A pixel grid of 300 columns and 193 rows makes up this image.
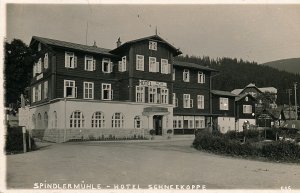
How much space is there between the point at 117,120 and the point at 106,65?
590cm

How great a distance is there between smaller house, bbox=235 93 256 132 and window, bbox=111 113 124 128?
71.7 feet

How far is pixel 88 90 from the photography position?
35.0 meters

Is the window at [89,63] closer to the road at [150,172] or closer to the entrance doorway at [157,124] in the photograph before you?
the entrance doorway at [157,124]

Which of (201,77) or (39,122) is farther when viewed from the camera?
(201,77)

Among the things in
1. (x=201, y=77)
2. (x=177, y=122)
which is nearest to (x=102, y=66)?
(x=177, y=122)

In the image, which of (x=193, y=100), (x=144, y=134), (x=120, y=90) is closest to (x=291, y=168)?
(x=144, y=134)

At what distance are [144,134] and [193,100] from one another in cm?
1073

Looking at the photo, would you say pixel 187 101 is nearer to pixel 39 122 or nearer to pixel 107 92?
pixel 107 92

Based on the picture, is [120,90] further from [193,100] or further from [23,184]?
[23,184]

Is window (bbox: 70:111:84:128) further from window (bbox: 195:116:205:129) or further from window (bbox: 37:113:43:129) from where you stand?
window (bbox: 195:116:205:129)

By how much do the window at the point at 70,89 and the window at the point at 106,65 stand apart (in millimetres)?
3864

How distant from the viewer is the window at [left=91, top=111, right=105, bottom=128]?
3241cm

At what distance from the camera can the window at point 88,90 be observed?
34.7 metres

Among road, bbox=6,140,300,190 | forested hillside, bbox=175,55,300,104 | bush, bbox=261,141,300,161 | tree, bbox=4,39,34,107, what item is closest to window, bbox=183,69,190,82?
tree, bbox=4,39,34,107
